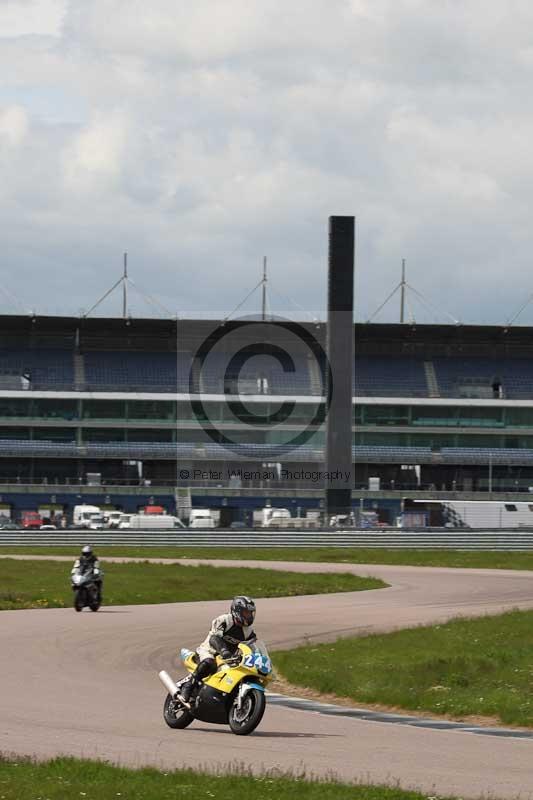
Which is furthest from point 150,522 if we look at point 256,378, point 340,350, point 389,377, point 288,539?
point 389,377

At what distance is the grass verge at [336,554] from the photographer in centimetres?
5753

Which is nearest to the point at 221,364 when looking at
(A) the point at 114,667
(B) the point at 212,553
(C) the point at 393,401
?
(C) the point at 393,401

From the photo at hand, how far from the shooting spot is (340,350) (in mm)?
96125

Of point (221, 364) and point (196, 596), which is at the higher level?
point (221, 364)

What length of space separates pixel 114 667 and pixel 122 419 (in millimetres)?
82384

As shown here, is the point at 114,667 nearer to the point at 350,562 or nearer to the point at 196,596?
the point at 196,596

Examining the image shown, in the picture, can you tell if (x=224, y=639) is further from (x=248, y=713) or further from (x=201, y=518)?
(x=201, y=518)

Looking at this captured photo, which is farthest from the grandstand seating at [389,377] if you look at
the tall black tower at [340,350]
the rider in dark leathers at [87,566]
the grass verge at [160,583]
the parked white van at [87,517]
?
the rider in dark leathers at [87,566]

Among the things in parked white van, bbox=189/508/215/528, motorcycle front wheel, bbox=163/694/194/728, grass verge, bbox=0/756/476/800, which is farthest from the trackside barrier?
grass verge, bbox=0/756/476/800

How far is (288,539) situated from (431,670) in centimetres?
4631

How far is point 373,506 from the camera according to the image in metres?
99.2

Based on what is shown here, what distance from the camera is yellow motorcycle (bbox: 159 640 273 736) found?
14.7 m

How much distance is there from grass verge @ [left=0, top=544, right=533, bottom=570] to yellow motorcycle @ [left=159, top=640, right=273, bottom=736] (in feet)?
135

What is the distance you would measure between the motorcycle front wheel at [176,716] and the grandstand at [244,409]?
8341cm
